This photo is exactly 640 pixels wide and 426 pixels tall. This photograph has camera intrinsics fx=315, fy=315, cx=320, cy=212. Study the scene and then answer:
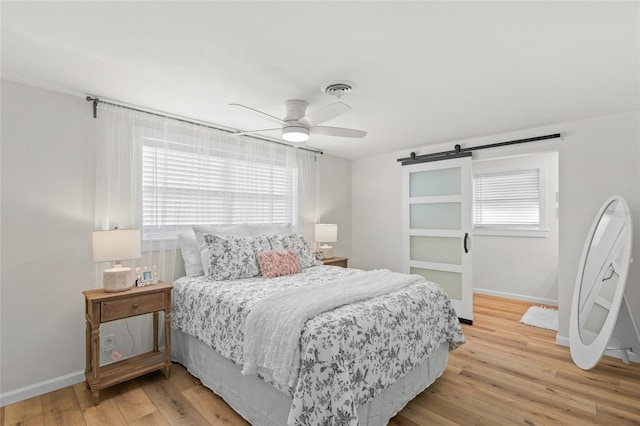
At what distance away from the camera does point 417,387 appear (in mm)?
2328

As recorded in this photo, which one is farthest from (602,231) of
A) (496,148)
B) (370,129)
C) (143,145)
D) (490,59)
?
(143,145)

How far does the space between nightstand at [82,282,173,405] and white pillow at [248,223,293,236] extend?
3.81ft

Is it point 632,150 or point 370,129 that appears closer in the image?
point 632,150

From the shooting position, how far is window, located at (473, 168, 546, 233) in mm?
4969

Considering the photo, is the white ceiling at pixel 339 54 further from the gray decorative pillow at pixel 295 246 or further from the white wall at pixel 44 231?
the gray decorative pillow at pixel 295 246

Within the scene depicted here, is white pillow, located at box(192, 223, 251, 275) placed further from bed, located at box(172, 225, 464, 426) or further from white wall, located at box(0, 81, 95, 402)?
white wall, located at box(0, 81, 95, 402)

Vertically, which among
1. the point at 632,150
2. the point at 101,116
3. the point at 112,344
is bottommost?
the point at 112,344

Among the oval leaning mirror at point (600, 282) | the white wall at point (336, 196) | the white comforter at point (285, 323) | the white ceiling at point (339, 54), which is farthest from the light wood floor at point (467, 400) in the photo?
the white wall at point (336, 196)

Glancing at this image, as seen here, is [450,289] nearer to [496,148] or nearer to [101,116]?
[496,148]

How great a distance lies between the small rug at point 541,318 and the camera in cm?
391

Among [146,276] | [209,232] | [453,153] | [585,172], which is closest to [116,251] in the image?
[146,276]

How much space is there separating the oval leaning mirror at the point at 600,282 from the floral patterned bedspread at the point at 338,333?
120 cm

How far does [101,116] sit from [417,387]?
3392mm

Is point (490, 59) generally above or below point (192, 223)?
above
